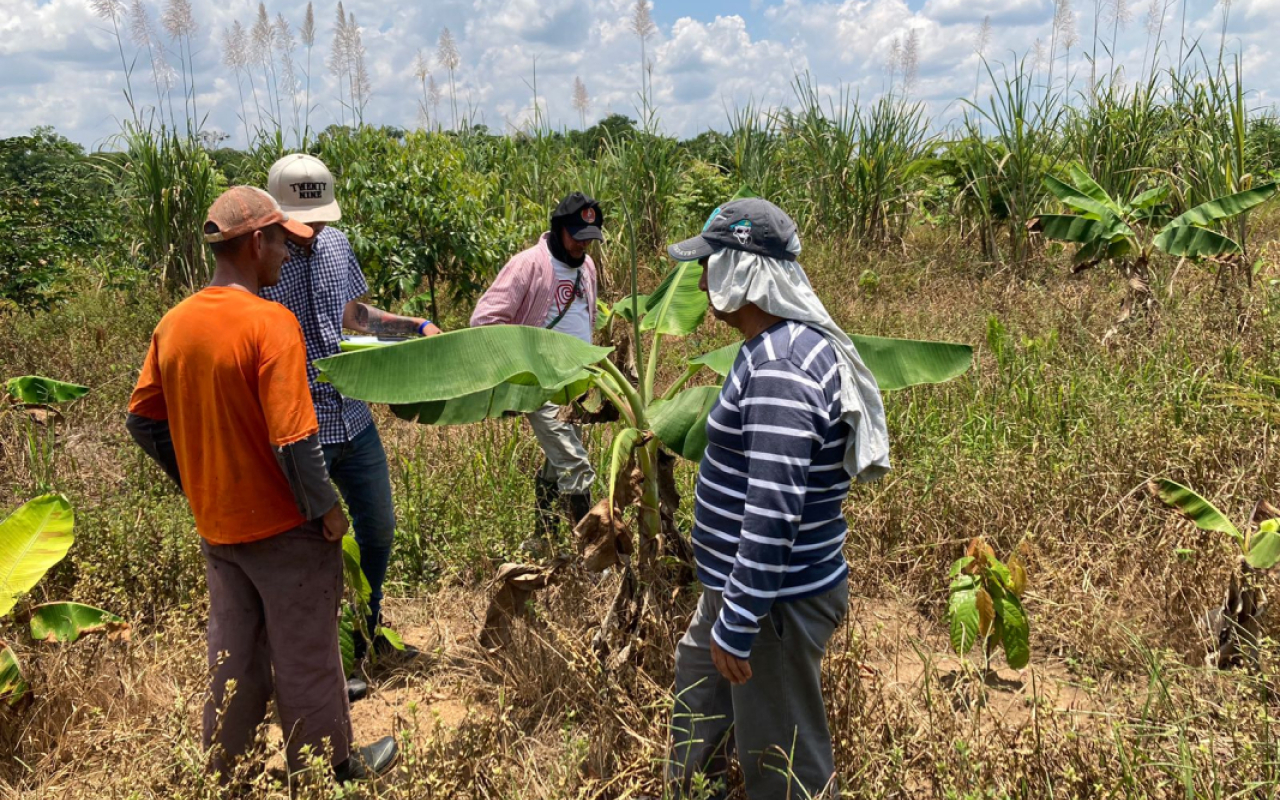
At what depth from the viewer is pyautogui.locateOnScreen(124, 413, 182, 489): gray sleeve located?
8.02 feet

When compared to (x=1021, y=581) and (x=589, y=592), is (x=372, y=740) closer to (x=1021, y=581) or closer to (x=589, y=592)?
(x=589, y=592)

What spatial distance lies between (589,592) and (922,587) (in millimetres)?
1532

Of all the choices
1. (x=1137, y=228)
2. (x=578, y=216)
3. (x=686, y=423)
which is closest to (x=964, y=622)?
(x=686, y=423)

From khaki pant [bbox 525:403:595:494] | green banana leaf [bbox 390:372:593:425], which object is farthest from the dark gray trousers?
khaki pant [bbox 525:403:595:494]

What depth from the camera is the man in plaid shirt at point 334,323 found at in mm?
3000

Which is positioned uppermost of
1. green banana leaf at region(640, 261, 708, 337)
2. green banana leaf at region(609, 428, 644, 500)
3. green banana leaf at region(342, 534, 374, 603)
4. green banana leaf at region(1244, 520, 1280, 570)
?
green banana leaf at region(640, 261, 708, 337)

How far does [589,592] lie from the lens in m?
3.68

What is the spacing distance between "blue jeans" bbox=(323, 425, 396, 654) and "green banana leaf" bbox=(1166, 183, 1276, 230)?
5202 mm

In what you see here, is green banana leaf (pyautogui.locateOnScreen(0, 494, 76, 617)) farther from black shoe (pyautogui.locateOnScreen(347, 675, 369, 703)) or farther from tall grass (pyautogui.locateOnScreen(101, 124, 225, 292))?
tall grass (pyautogui.locateOnScreen(101, 124, 225, 292))

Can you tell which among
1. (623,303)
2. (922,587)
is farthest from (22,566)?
(922,587)

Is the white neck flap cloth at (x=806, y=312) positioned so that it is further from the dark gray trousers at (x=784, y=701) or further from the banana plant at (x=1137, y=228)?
the banana plant at (x=1137, y=228)

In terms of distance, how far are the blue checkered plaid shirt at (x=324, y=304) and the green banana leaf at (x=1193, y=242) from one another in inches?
202

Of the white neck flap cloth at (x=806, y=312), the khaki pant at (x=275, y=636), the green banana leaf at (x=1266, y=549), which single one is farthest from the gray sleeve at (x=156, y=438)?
the green banana leaf at (x=1266, y=549)

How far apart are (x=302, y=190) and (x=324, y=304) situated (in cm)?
41
